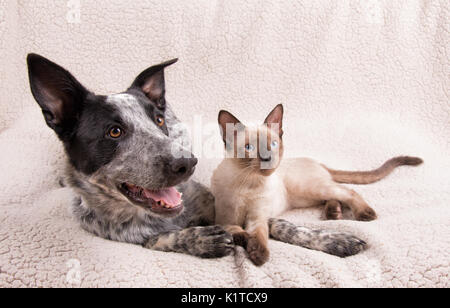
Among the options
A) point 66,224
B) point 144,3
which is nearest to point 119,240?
point 66,224

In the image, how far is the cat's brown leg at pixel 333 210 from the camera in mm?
2123

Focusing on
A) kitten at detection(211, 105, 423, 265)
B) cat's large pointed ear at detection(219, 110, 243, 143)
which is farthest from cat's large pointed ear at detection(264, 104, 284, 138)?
cat's large pointed ear at detection(219, 110, 243, 143)

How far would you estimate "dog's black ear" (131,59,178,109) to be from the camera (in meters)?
1.99

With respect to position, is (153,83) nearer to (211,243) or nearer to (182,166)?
(182,166)

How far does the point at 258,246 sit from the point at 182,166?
445mm

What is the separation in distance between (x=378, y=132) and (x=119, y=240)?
192 cm

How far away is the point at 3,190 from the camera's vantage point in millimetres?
2252

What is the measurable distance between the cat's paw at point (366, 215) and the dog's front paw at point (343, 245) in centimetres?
28

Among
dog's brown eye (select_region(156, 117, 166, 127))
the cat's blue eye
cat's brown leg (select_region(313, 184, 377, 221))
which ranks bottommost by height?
cat's brown leg (select_region(313, 184, 377, 221))

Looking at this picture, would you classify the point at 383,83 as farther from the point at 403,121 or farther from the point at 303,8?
the point at 303,8

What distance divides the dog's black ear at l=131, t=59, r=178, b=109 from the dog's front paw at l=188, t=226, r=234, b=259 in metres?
0.69

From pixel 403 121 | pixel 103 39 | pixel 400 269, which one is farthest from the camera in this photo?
pixel 403 121

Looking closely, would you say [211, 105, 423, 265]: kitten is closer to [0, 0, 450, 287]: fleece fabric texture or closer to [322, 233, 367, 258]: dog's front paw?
[0, 0, 450, 287]: fleece fabric texture

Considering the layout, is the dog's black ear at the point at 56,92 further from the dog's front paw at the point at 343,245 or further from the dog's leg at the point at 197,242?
the dog's front paw at the point at 343,245
